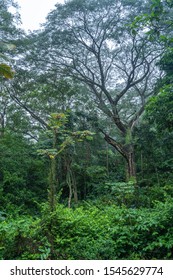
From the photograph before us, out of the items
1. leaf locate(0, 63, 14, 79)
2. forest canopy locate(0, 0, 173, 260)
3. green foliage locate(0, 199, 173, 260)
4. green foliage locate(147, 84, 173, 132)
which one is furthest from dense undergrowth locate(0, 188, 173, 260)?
forest canopy locate(0, 0, 173, 260)

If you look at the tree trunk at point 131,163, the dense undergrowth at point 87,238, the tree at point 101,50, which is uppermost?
the tree at point 101,50

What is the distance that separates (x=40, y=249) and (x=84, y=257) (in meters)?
0.66

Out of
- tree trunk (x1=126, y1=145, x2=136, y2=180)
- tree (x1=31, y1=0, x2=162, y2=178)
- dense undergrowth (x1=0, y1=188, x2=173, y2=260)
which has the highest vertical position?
tree (x1=31, y1=0, x2=162, y2=178)

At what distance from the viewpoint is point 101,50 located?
40.8 ft

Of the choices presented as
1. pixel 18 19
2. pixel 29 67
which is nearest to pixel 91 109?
pixel 29 67

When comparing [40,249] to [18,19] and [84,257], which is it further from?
[18,19]

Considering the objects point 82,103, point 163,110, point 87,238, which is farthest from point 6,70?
point 82,103

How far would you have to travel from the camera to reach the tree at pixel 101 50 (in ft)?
36.6

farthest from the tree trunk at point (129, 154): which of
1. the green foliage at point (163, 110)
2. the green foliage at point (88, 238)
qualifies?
the green foliage at point (88, 238)

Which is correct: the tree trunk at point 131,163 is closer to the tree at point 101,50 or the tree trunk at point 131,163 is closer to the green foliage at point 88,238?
the tree at point 101,50

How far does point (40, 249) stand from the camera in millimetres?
3469

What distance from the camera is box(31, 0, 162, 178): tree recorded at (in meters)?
11.2

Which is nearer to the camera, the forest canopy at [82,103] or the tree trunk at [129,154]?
the forest canopy at [82,103]

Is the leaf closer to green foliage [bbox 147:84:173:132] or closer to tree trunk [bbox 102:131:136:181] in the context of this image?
green foliage [bbox 147:84:173:132]
